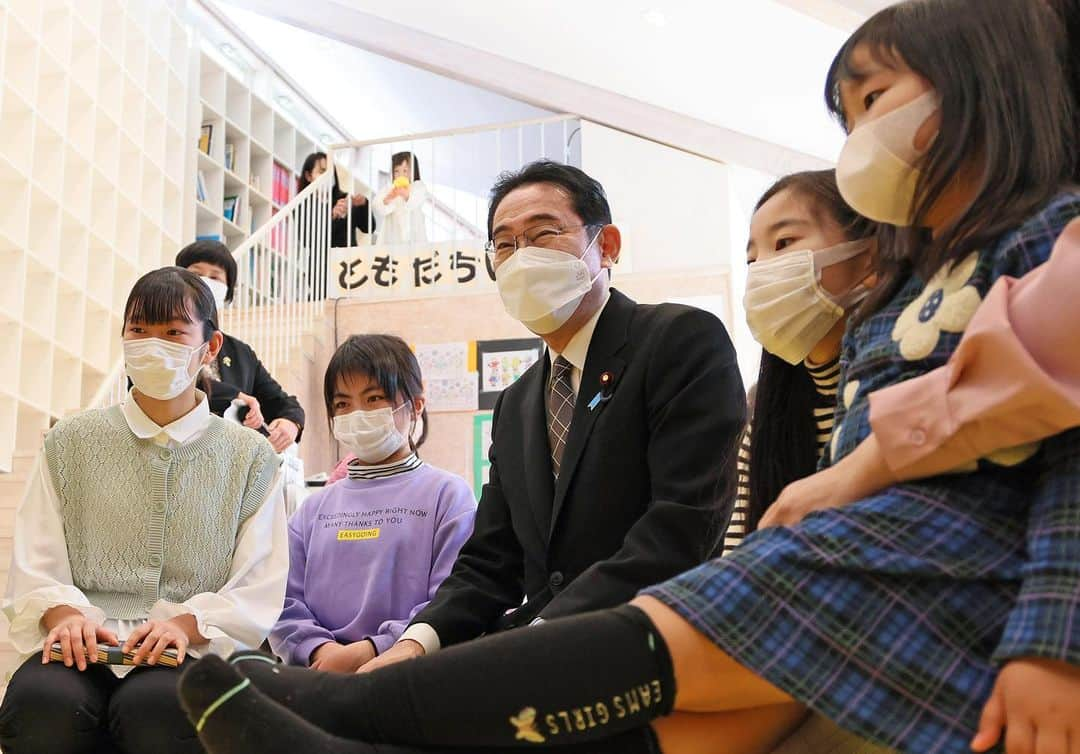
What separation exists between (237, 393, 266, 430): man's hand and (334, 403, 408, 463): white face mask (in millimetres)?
1042

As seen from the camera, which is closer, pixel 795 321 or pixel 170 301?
pixel 795 321

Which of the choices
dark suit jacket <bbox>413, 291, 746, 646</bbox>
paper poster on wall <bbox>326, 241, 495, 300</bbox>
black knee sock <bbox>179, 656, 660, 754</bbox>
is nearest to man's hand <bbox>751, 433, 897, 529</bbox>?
dark suit jacket <bbox>413, 291, 746, 646</bbox>

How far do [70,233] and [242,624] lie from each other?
13.2ft

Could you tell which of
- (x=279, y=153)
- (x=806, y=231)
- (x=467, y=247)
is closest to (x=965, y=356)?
(x=806, y=231)

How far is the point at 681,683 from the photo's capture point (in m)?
0.97

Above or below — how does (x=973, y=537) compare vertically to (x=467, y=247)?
below

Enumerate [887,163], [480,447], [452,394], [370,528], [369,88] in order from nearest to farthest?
1. [887,163]
2. [370,528]
3. [480,447]
4. [452,394]
5. [369,88]

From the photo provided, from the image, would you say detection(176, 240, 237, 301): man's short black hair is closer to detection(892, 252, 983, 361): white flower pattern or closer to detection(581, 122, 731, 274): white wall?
detection(892, 252, 983, 361): white flower pattern

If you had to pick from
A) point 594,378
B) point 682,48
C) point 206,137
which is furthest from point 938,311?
point 206,137

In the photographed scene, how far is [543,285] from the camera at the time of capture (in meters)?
1.85

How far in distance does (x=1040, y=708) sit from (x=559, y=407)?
1.05m

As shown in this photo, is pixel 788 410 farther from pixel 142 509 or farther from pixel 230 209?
pixel 230 209

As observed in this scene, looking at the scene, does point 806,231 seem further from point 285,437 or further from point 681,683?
point 285,437

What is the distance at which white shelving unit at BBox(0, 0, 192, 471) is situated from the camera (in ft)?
15.8
